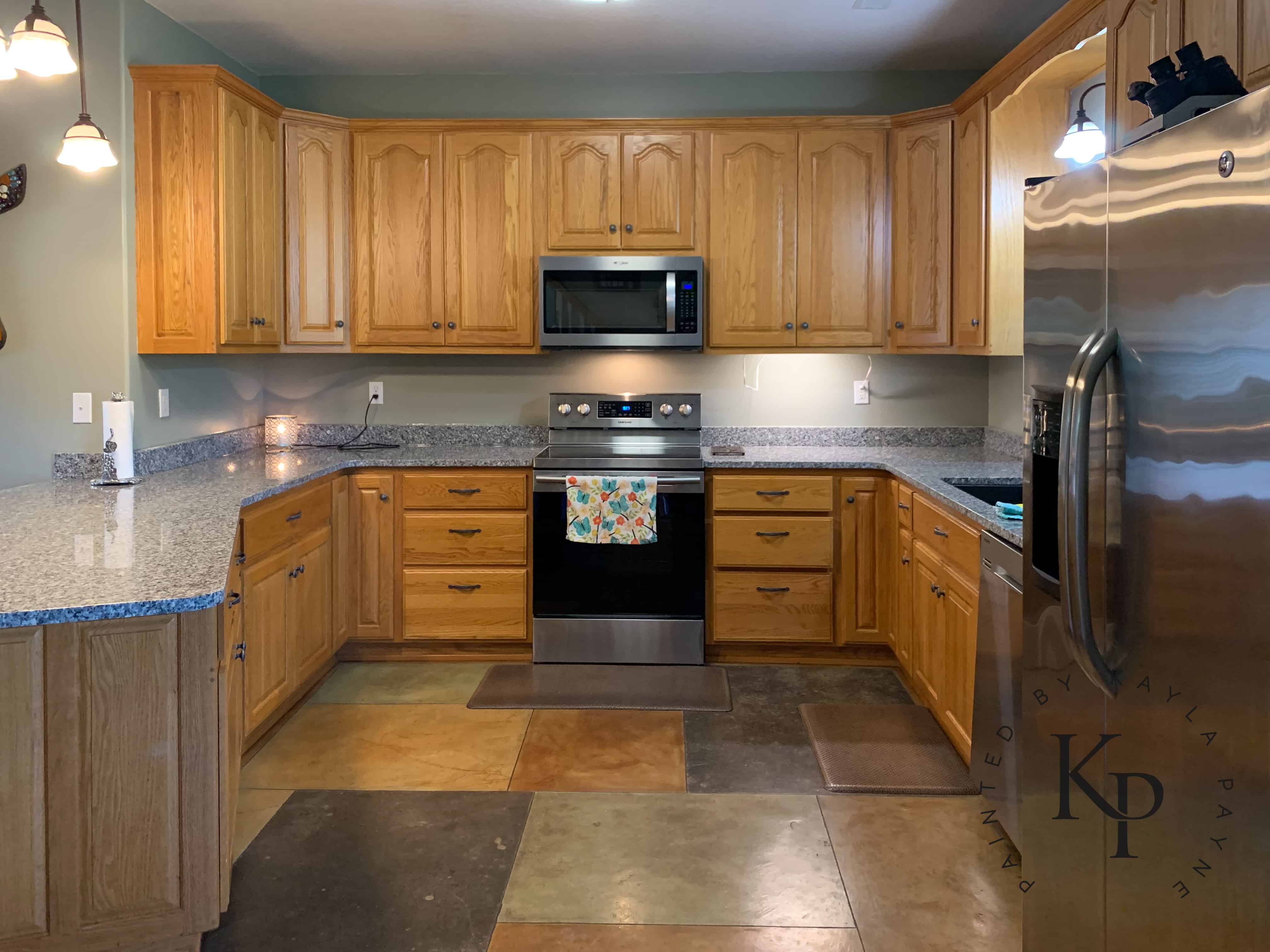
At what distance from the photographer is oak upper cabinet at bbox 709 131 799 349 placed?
405 cm

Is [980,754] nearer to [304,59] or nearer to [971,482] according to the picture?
[971,482]

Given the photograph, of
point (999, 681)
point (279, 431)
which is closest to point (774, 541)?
point (999, 681)

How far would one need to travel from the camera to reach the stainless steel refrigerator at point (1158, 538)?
104 centimetres

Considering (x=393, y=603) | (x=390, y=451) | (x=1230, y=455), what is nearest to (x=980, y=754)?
(x=1230, y=455)

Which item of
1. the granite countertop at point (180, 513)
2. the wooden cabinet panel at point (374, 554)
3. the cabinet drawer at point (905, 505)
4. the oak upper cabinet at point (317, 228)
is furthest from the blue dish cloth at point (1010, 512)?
the oak upper cabinet at point (317, 228)

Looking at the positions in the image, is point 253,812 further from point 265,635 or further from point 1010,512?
point 1010,512

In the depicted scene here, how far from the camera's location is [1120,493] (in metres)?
1.27

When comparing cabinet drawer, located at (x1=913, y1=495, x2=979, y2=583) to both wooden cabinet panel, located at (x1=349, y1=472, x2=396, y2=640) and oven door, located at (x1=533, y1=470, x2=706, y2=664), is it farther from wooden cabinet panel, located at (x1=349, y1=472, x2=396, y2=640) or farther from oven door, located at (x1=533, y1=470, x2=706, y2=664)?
wooden cabinet panel, located at (x1=349, y1=472, x2=396, y2=640)

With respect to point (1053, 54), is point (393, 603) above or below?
below

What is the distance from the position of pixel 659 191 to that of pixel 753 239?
0.44m

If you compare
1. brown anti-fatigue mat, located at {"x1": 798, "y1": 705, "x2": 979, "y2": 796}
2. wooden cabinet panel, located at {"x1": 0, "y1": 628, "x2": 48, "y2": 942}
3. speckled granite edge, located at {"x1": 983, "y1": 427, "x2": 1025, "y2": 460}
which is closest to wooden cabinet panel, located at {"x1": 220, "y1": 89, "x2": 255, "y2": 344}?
wooden cabinet panel, located at {"x1": 0, "y1": 628, "x2": 48, "y2": 942}

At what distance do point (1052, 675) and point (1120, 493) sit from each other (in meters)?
0.40

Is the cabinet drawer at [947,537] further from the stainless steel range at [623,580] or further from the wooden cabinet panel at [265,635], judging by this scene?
the wooden cabinet panel at [265,635]

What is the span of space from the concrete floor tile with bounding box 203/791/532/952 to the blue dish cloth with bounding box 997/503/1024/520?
1.49 m
